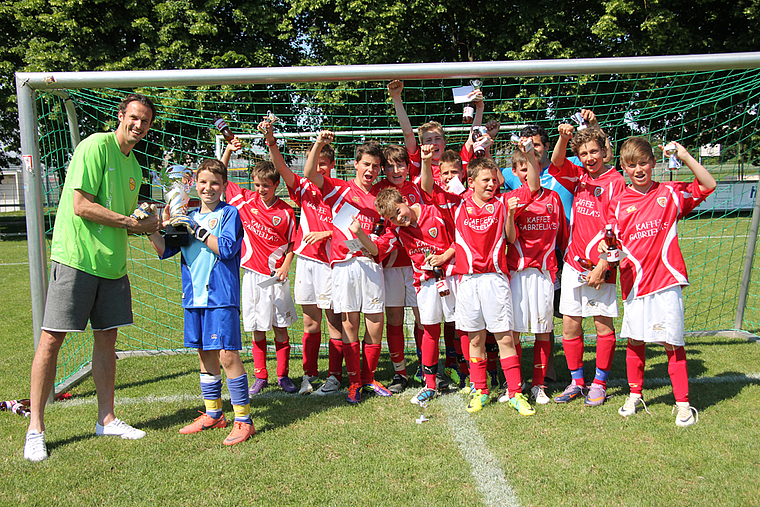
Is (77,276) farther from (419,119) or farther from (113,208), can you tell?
(419,119)

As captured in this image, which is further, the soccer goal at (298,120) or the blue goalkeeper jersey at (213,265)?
the soccer goal at (298,120)

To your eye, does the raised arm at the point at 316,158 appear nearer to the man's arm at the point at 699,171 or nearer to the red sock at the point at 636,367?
the man's arm at the point at 699,171

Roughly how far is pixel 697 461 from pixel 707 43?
15.1 meters

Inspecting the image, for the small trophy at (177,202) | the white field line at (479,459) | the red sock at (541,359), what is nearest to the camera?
the white field line at (479,459)

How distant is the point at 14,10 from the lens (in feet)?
47.6

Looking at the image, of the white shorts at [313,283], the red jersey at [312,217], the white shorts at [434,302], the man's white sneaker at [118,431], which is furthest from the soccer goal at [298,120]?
the white shorts at [434,302]

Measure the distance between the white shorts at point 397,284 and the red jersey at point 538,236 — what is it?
0.78m

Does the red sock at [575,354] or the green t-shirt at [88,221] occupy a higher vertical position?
the green t-shirt at [88,221]

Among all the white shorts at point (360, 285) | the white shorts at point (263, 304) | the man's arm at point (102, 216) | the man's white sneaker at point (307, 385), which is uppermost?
the man's arm at point (102, 216)

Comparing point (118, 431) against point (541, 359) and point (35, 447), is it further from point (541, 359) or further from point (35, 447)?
point (541, 359)

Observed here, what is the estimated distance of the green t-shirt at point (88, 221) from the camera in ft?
9.99

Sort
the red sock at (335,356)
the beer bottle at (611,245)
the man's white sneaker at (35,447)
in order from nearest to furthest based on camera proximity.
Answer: the man's white sneaker at (35,447) → the beer bottle at (611,245) → the red sock at (335,356)

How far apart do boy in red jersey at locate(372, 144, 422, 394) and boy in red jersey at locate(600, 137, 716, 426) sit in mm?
1494

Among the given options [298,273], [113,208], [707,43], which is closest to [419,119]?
[707,43]
